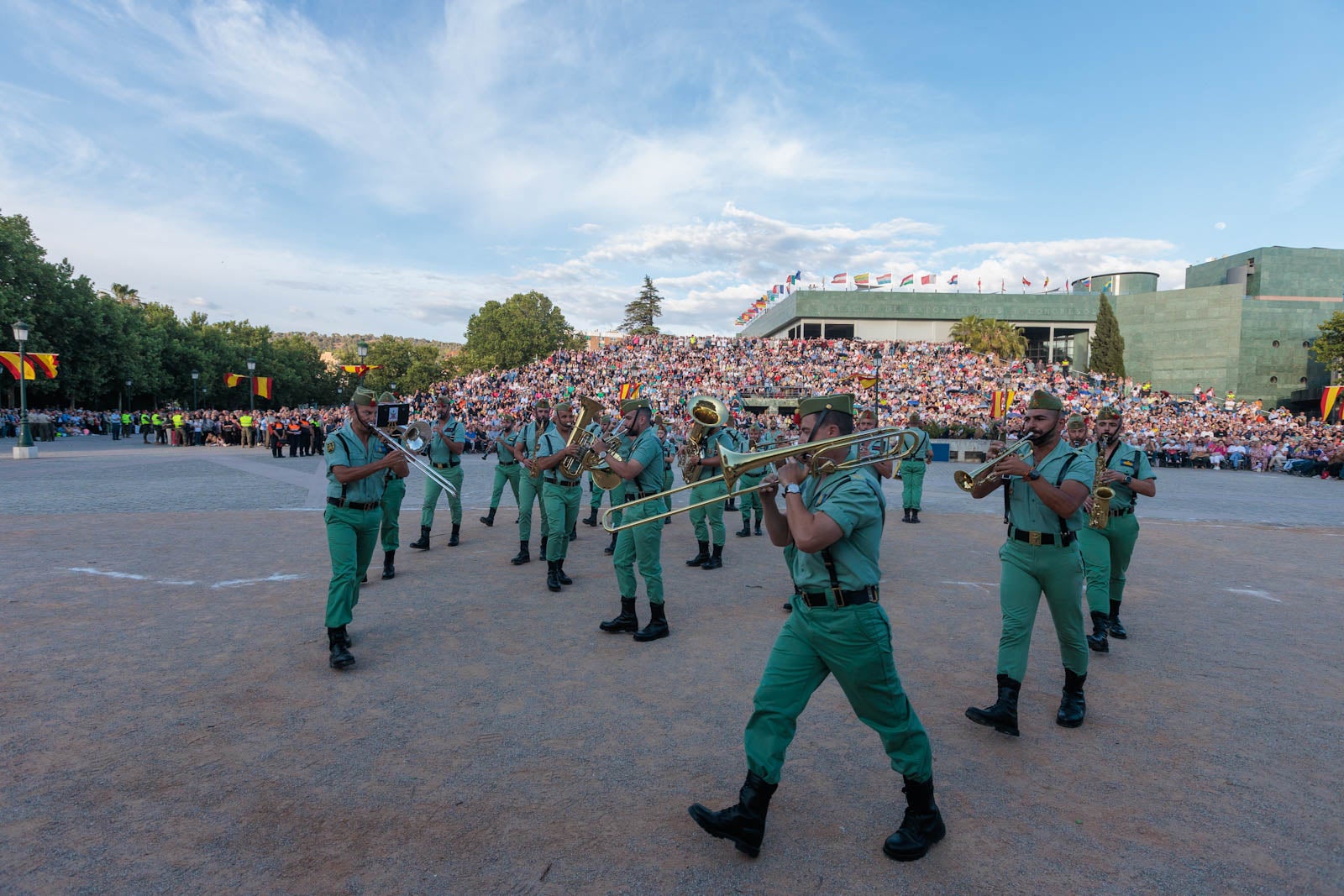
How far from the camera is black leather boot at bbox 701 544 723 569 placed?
9438mm

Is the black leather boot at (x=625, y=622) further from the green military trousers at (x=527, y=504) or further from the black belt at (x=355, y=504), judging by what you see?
the green military trousers at (x=527, y=504)

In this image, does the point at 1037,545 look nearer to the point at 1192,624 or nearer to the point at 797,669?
the point at 797,669

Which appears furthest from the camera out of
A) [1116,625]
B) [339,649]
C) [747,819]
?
[1116,625]

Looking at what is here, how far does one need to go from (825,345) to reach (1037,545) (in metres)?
53.5

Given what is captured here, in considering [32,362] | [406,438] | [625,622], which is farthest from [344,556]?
[32,362]

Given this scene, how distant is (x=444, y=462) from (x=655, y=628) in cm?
567

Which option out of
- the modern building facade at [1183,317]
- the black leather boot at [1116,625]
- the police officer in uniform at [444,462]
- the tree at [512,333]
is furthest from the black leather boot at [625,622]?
the tree at [512,333]

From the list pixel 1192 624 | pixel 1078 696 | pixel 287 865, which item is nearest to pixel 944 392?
pixel 1192 624

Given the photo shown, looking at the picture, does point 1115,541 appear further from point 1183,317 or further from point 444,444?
point 1183,317

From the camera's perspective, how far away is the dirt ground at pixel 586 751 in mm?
3193

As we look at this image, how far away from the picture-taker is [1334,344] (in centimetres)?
4906

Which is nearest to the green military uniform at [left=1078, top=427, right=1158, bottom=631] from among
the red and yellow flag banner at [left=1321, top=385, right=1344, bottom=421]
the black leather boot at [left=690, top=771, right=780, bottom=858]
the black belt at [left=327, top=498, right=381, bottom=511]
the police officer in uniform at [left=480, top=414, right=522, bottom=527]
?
the black leather boot at [left=690, top=771, right=780, bottom=858]

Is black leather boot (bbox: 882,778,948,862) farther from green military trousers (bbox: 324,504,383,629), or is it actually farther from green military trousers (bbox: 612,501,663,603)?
green military trousers (bbox: 324,504,383,629)

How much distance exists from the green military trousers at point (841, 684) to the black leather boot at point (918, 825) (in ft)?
0.22
